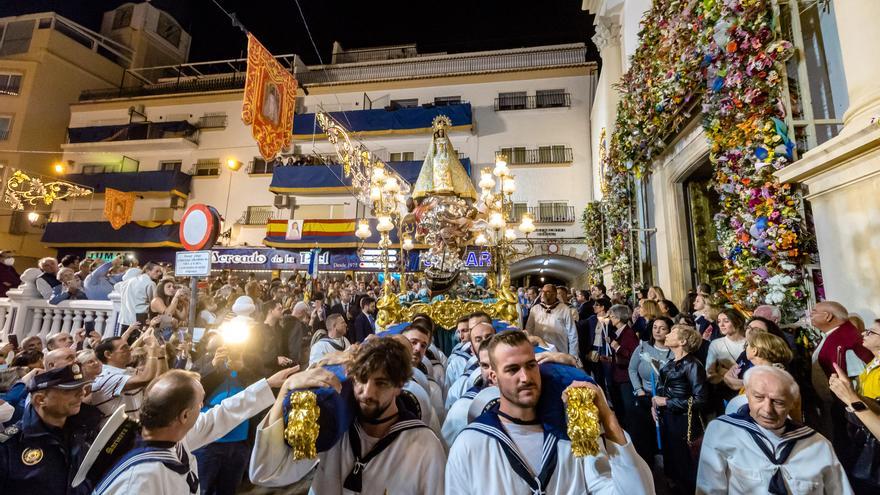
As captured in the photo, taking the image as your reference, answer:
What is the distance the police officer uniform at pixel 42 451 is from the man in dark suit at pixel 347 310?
5.83m

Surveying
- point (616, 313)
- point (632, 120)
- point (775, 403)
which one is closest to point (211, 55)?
point (632, 120)

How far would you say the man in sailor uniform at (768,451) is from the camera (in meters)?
1.92

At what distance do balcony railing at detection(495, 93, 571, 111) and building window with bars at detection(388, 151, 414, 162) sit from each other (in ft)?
17.2

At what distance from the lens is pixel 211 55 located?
27375mm

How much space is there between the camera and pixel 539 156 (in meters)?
19.3

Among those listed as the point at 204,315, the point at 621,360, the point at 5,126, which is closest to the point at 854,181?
the point at 621,360

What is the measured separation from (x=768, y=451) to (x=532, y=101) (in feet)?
66.4

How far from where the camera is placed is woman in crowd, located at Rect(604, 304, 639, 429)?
486 cm

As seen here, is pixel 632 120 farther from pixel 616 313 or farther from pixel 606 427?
pixel 606 427

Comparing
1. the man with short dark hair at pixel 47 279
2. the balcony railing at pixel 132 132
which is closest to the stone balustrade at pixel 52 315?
the man with short dark hair at pixel 47 279

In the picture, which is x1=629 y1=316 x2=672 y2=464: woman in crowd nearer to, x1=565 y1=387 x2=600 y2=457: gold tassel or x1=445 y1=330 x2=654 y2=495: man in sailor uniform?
x1=445 y1=330 x2=654 y2=495: man in sailor uniform

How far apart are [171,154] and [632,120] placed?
25.9 m

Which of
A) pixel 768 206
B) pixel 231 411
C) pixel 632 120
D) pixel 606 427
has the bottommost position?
pixel 231 411

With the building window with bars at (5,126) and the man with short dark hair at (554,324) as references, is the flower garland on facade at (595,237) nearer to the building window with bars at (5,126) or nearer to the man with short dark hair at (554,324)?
the man with short dark hair at (554,324)
